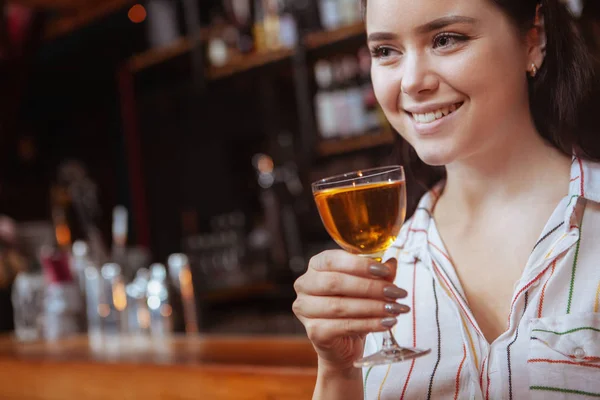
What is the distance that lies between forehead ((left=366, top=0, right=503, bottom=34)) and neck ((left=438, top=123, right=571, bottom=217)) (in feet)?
0.71

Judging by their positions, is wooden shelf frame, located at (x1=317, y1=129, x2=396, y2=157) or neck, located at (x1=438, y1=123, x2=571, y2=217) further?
wooden shelf frame, located at (x1=317, y1=129, x2=396, y2=157)

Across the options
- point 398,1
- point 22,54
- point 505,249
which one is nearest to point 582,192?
point 505,249

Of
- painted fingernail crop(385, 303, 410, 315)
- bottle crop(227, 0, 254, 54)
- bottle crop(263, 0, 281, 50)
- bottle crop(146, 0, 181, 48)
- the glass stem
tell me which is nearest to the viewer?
painted fingernail crop(385, 303, 410, 315)

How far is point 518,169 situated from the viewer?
1.20 metres

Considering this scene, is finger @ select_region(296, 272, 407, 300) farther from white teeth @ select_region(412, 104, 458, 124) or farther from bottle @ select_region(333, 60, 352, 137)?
bottle @ select_region(333, 60, 352, 137)

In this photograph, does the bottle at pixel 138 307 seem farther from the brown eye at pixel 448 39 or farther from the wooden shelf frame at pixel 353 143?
the brown eye at pixel 448 39

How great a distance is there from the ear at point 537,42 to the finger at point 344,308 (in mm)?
525

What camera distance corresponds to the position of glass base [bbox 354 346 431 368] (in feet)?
2.96

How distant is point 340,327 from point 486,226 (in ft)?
1.39

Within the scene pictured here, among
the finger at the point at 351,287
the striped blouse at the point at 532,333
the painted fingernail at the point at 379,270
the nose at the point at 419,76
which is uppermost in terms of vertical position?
the nose at the point at 419,76

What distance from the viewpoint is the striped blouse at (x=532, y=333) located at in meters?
1.05

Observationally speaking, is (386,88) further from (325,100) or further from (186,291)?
(325,100)

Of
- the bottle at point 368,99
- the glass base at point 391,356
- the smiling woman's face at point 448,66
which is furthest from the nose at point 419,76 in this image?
the bottle at point 368,99

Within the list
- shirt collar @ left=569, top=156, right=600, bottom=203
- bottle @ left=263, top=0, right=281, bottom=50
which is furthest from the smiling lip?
bottle @ left=263, top=0, right=281, bottom=50
